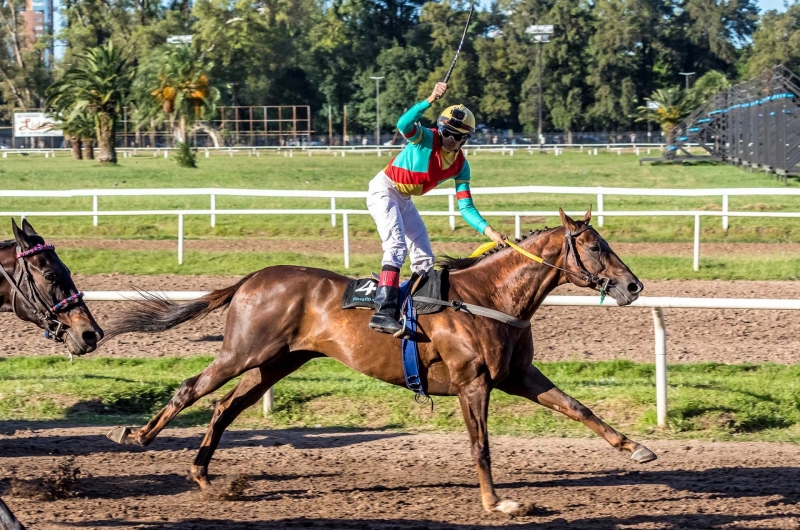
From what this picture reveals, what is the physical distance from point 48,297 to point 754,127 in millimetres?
31399

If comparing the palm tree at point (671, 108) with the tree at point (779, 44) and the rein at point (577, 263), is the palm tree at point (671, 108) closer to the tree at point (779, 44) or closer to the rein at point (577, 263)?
the tree at point (779, 44)

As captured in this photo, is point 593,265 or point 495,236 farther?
point 495,236

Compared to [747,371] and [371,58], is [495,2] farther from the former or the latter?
[747,371]

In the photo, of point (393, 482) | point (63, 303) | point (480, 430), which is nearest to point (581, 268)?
point (480, 430)

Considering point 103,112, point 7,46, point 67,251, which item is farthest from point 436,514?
point 7,46

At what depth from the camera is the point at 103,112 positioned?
4272 centimetres

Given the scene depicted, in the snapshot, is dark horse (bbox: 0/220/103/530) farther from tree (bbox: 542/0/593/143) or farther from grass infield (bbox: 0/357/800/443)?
tree (bbox: 542/0/593/143)

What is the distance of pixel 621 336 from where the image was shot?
10.3m

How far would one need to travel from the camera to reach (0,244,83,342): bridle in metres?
5.86

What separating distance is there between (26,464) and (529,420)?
142 inches

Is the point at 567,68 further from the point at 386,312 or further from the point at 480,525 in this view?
the point at 480,525

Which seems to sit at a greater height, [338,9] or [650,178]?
[338,9]

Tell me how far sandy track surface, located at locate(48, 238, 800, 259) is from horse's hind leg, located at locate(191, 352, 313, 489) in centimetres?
939

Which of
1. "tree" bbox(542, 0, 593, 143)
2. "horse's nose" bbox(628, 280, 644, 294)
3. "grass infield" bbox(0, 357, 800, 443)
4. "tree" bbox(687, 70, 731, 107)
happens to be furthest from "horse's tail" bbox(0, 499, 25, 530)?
"tree" bbox(542, 0, 593, 143)
